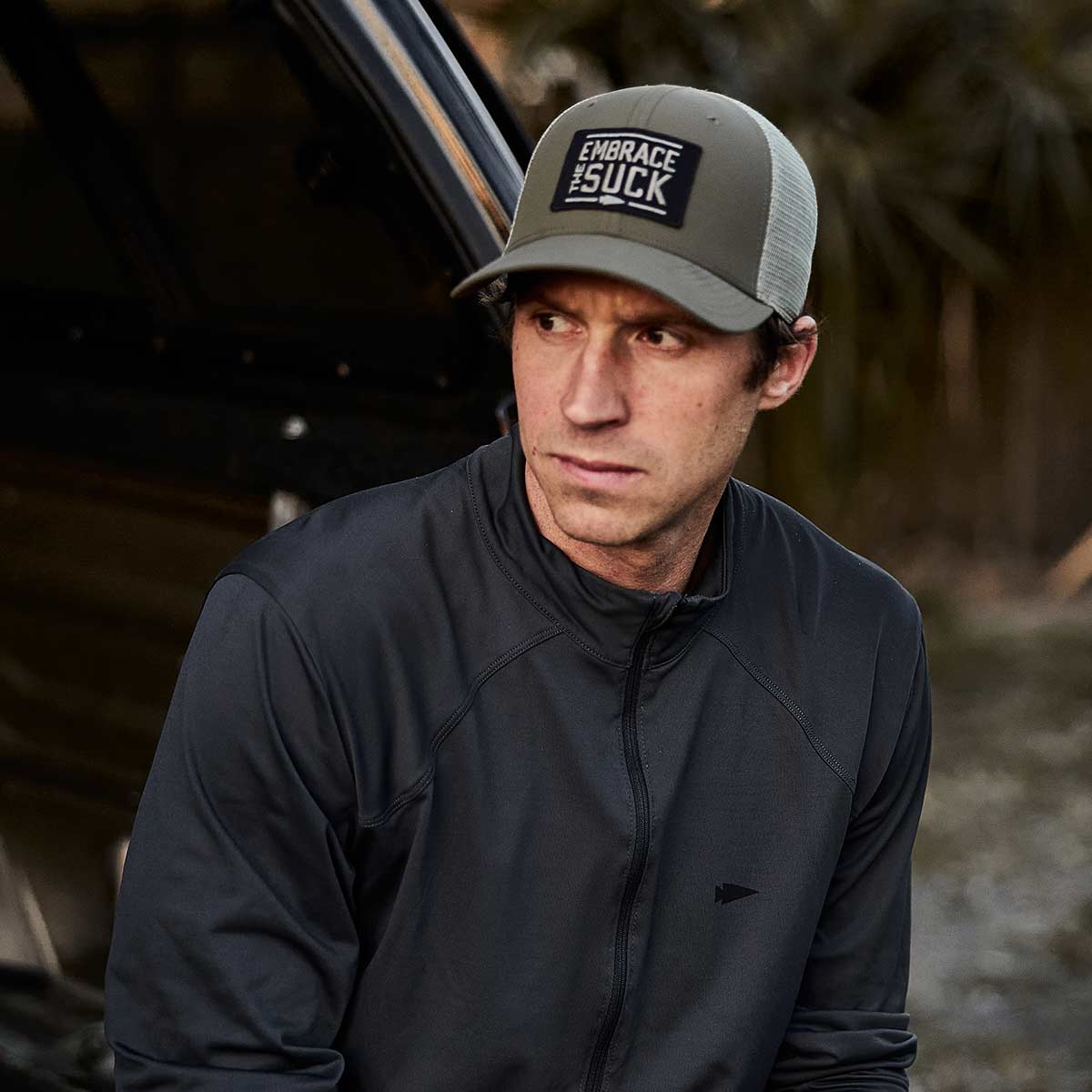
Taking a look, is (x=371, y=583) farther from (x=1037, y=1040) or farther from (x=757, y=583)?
(x=1037, y=1040)

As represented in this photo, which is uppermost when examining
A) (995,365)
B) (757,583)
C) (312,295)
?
(995,365)

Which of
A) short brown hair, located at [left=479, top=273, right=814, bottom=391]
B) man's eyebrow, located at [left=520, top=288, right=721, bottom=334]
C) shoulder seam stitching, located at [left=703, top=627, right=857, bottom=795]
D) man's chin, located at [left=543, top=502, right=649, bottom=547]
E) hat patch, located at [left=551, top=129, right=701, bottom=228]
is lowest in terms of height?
shoulder seam stitching, located at [left=703, top=627, right=857, bottom=795]

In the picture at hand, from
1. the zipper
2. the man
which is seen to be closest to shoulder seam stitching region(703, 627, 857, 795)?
the man

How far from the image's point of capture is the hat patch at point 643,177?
1661 mm

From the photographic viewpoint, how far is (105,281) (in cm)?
250

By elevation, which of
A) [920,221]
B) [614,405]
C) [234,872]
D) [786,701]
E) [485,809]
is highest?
[920,221]

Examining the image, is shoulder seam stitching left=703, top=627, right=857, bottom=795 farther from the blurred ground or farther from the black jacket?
the blurred ground

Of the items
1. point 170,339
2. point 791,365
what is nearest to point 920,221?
point 170,339

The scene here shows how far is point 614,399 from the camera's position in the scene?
5.43 feet

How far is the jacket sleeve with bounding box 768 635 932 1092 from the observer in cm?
193

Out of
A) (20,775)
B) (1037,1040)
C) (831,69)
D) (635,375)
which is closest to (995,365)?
(831,69)

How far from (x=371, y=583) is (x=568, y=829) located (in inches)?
11.9

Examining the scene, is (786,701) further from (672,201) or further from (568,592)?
(672,201)

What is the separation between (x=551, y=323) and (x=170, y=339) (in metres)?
0.87
